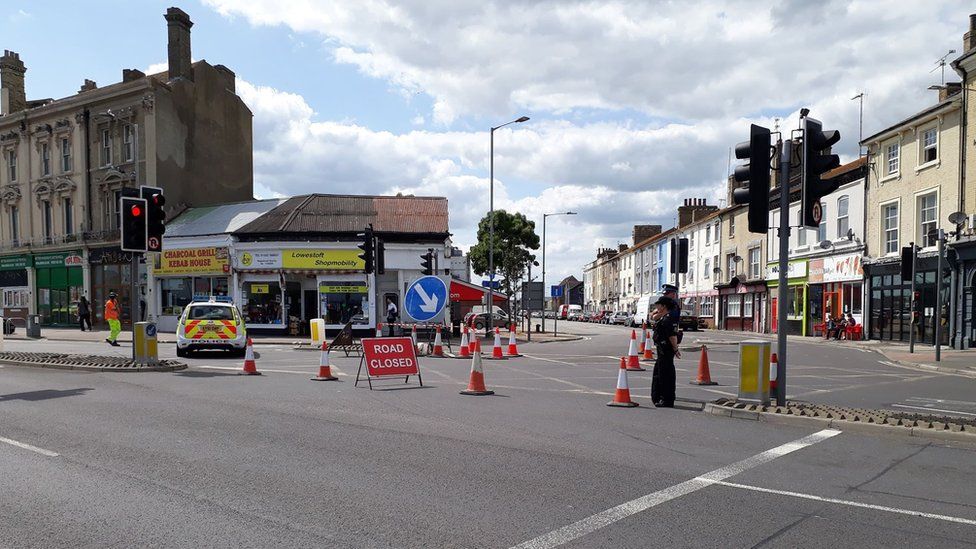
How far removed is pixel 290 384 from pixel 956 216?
71.9ft

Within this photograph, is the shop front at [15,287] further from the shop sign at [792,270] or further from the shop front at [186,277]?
the shop sign at [792,270]

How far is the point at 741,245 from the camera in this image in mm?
45562

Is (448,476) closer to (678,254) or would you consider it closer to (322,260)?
(678,254)

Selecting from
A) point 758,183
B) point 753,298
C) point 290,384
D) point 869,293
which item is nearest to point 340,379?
point 290,384

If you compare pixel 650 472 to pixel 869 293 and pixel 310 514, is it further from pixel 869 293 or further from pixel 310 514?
pixel 869 293

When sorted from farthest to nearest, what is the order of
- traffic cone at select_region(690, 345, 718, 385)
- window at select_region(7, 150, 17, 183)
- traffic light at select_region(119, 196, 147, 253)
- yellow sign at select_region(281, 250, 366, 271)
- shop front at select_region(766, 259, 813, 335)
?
window at select_region(7, 150, 17, 183) → shop front at select_region(766, 259, 813, 335) → yellow sign at select_region(281, 250, 366, 271) → traffic light at select_region(119, 196, 147, 253) → traffic cone at select_region(690, 345, 718, 385)

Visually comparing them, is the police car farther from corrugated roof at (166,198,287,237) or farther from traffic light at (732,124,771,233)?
traffic light at (732,124,771,233)

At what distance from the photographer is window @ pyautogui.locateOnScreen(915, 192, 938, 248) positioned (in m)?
26.5

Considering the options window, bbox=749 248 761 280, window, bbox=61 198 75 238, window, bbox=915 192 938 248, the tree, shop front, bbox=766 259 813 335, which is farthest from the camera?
the tree

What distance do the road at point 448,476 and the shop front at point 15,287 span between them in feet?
116

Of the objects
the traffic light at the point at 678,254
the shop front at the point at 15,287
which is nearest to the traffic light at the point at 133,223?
the traffic light at the point at 678,254

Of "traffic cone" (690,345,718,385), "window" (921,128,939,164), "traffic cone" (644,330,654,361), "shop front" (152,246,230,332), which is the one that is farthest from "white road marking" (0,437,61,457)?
"window" (921,128,939,164)

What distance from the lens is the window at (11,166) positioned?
1597 inches

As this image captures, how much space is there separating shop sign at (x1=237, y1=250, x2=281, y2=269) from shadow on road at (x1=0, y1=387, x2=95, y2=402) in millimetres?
19709
